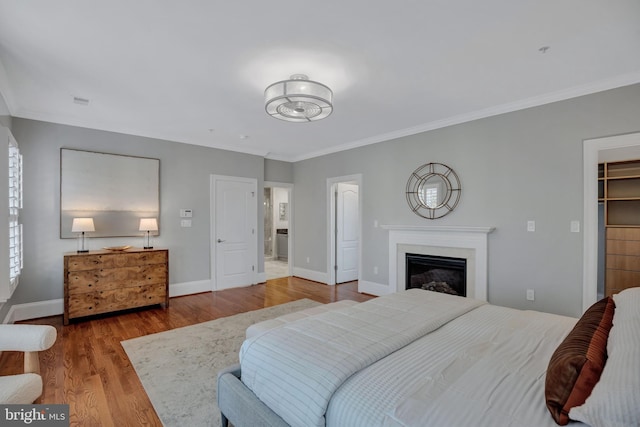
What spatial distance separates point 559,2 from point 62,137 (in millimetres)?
5291

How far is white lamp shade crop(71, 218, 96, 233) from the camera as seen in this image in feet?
12.5

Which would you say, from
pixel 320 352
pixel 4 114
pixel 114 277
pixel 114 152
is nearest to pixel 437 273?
pixel 320 352

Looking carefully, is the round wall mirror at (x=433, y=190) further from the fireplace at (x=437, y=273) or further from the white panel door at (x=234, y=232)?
the white panel door at (x=234, y=232)

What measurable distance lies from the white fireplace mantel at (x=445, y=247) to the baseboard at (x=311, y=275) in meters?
1.60

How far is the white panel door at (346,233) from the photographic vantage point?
6023 mm

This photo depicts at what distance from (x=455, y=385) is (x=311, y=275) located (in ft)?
16.8

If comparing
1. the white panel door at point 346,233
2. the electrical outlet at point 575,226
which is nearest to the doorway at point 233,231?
the white panel door at point 346,233

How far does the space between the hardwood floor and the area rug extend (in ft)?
0.32

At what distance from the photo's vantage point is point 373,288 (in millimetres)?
5094

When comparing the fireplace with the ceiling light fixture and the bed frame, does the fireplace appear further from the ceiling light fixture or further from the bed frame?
the bed frame

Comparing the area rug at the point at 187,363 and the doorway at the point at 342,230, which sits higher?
the doorway at the point at 342,230

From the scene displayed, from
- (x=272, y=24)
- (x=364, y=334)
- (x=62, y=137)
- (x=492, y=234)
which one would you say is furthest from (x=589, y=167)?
(x=62, y=137)

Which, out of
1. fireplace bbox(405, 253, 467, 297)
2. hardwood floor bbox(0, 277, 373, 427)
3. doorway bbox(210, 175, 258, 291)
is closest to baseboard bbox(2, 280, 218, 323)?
hardwood floor bbox(0, 277, 373, 427)

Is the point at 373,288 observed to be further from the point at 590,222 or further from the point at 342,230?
the point at 590,222
